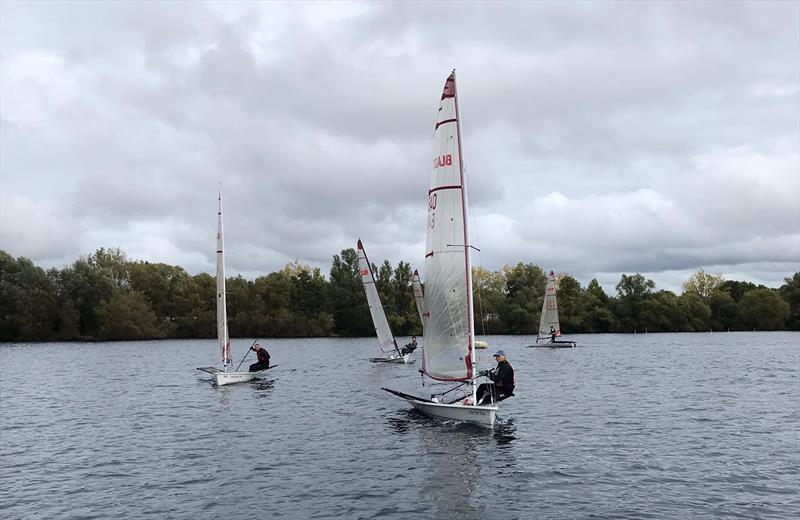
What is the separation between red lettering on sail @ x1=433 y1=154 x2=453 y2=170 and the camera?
1046 inches

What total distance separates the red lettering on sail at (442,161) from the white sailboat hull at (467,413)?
9.73 meters

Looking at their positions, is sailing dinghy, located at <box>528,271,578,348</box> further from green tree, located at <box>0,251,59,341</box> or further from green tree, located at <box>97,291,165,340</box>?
Result: green tree, located at <box>0,251,59,341</box>

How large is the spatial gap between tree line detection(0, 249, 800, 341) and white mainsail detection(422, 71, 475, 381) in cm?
10292

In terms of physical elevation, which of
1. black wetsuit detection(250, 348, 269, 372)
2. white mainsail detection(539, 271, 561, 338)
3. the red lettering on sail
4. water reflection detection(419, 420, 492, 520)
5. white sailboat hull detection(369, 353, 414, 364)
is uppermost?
the red lettering on sail

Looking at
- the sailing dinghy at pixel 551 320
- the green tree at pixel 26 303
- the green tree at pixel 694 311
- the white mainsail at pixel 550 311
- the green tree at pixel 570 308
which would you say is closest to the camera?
the sailing dinghy at pixel 551 320

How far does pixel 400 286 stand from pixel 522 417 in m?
123

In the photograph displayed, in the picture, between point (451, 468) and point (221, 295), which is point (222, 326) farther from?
point (451, 468)

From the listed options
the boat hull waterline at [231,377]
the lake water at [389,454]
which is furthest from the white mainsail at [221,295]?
the lake water at [389,454]

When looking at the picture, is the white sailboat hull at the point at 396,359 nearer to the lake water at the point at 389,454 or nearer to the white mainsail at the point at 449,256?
the lake water at the point at 389,454

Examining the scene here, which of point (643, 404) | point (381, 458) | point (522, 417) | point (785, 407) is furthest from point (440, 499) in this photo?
point (785, 407)

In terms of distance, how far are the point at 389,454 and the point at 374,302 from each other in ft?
127

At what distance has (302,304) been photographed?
498ft

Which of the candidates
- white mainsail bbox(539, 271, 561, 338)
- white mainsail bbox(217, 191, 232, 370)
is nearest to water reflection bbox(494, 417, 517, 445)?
white mainsail bbox(217, 191, 232, 370)

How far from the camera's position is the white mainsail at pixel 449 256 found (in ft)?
86.5
